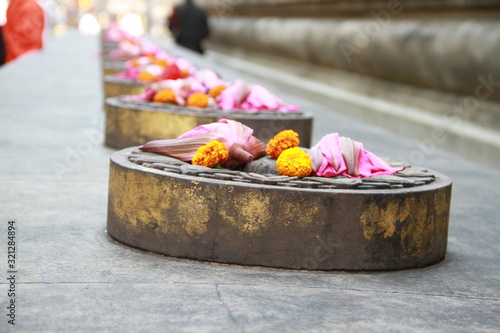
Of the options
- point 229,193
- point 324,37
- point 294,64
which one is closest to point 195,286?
point 229,193

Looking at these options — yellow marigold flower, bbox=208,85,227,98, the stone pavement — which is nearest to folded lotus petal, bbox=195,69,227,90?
yellow marigold flower, bbox=208,85,227,98

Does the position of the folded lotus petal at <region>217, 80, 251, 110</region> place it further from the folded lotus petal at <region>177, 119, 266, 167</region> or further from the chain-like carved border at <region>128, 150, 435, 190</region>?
the chain-like carved border at <region>128, 150, 435, 190</region>

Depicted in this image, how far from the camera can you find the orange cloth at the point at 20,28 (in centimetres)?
1110

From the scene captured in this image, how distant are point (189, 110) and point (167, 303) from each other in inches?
173

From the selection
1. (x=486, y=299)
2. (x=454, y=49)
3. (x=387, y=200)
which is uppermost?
(x=454, y=49)

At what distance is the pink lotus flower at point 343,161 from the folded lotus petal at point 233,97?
311 centimetres

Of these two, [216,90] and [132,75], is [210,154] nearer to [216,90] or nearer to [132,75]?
[216,90]

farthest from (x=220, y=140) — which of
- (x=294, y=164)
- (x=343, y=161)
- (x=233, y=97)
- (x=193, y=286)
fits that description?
(x=233, y=97)

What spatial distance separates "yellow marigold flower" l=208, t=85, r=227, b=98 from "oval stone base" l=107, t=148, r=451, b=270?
3826 millimetres

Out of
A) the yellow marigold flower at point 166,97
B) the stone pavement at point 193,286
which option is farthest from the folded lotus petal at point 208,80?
the stone pavement at point 193,286

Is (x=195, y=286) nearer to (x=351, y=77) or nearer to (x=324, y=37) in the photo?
(x=351, y=77)

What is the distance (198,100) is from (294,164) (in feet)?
11.7

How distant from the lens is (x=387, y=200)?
4.32 m

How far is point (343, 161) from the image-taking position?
4773 mm
